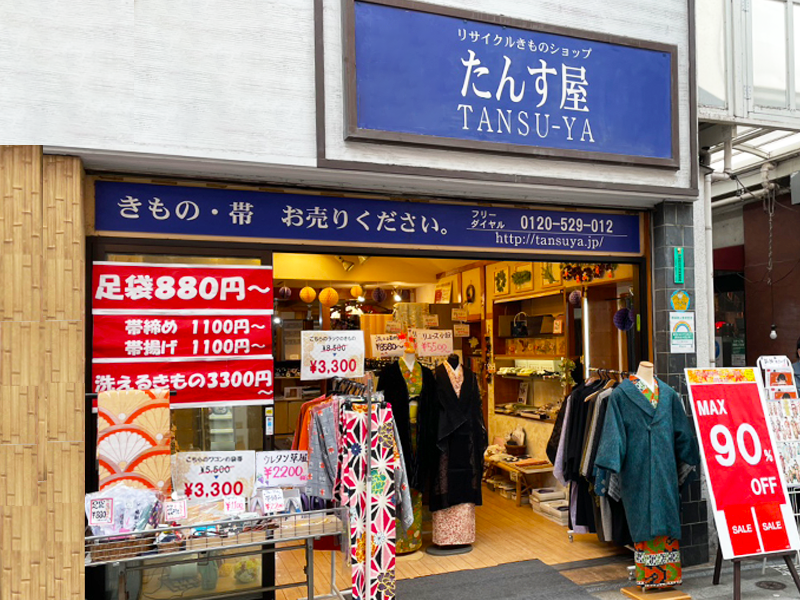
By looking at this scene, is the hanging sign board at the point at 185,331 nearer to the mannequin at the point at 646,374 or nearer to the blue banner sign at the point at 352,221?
the blue banner sign at the point at 352,221

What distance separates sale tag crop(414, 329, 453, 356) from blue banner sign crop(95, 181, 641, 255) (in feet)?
3.99

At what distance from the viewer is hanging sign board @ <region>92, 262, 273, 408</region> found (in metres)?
3.64

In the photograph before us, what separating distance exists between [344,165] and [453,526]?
3195mm

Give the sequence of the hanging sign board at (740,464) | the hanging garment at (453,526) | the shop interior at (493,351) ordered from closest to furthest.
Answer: the hanging sign board at (740,464)
the shop interior at (493,351)
the hanging garment at (453,526)

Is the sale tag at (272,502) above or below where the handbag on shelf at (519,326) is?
below

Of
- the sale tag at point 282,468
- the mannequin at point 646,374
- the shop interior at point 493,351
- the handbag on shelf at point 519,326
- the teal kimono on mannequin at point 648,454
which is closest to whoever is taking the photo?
the sale tag at point 282,468

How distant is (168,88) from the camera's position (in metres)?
3.46

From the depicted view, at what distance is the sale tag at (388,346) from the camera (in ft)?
17.5

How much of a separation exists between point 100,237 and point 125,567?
72.5 inches

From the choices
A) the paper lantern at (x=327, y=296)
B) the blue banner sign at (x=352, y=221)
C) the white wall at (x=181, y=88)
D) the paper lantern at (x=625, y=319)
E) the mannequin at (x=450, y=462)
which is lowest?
the mannequin at (x=450, y=462)

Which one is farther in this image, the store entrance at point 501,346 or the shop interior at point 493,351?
the store entrance at point 501,346

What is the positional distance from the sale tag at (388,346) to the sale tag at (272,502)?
2.04 m

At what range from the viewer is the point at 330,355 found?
4125 millimetres

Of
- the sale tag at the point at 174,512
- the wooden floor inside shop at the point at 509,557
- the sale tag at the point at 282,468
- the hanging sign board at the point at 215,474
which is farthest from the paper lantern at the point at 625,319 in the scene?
the sale tag at the point at 174,512
